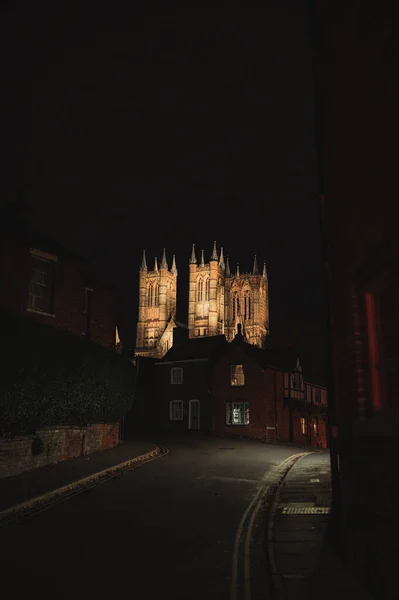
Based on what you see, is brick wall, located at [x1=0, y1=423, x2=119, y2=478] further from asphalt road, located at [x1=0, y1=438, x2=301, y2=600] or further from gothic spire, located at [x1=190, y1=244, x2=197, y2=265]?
gothic spire, located at [x1=190, y1=244, x2=197, y2=265]

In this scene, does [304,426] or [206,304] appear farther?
[206,304]

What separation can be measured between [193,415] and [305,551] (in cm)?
3902

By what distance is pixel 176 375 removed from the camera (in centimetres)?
5088

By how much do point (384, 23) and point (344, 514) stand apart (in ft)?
22.4

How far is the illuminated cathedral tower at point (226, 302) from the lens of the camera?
145 meters

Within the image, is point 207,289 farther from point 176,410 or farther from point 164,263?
point 176,410

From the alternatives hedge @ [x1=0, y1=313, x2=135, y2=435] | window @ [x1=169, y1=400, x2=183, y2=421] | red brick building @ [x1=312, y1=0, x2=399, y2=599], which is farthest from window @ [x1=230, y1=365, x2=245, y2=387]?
red brick building @ [x1=312, y1=0, x2=399, y2=599]

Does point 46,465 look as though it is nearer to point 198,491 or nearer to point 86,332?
point 198,491

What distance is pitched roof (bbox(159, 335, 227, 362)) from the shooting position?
51.0m

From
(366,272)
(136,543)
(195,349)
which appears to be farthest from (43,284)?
(195,349)

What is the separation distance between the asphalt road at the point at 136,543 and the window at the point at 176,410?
29849 mm

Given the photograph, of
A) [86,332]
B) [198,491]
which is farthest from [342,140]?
[86,332]

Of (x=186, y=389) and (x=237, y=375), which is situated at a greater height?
(x=237, y=375)

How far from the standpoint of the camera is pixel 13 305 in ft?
85.9
